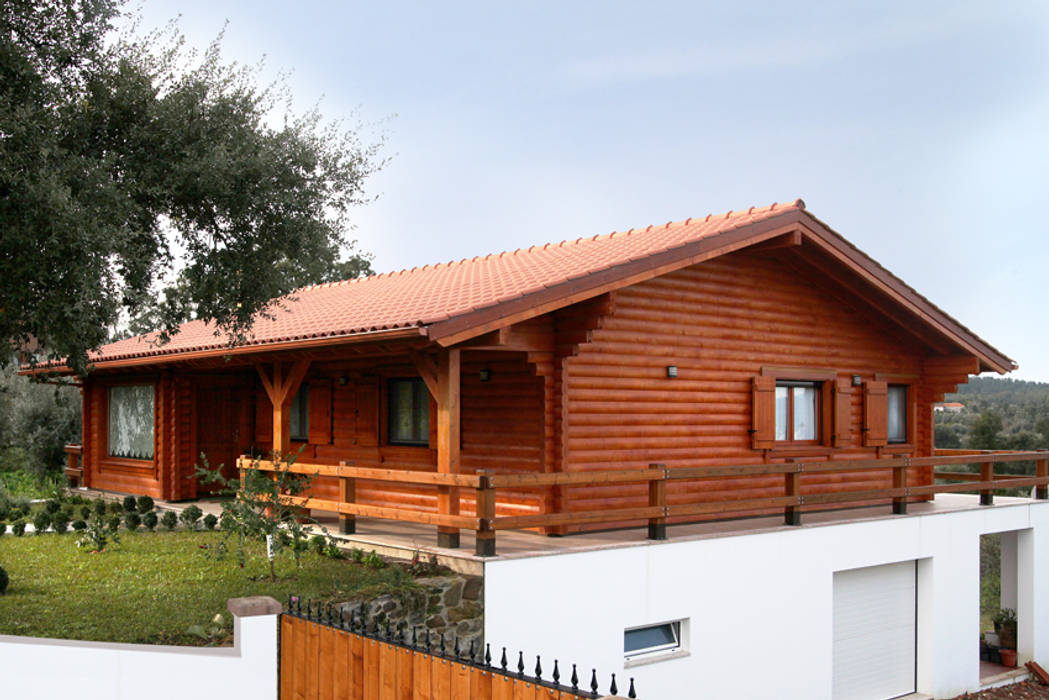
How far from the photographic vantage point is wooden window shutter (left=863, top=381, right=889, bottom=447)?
568 inches

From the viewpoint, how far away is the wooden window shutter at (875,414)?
568 inches

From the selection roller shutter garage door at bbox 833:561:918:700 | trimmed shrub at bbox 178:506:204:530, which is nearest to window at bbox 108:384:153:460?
trimmed shrub at bbox 178:506:204:530

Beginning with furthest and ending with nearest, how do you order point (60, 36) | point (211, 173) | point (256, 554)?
point (256, 554) → point (211, 173) → point (60, 36)

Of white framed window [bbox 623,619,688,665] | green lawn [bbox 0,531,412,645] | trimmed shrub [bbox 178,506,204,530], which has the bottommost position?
white framed window [bbox 623,619,688,665]

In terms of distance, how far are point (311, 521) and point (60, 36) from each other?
5733 mm

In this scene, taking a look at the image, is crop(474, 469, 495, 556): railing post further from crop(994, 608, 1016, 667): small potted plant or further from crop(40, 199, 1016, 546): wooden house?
crop(994, 608, 1016, 667): small potted plant

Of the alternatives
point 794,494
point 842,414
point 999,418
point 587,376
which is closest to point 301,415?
point 587,376

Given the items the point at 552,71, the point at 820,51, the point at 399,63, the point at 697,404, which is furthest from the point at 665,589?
the point at 820,51

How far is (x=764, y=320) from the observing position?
1317 centimetres

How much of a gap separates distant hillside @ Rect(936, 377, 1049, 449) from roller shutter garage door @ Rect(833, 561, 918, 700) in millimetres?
20338

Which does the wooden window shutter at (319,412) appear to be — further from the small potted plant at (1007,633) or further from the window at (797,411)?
the small potted plant at (1007,633)

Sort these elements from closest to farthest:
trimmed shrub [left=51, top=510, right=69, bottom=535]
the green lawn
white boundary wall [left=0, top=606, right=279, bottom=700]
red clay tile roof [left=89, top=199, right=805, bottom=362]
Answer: white boundary wall [left=0, top=606, right=279, bottom=700], the green lawn, red clay tile roof [left=89, top=199, right=805, bottom=362], trimmed shrub [left=51, top=510, right=69, bottom=535]

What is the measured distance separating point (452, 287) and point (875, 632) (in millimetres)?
6875

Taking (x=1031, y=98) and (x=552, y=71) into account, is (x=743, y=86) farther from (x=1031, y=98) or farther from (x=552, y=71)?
(x=1031, y=98)
